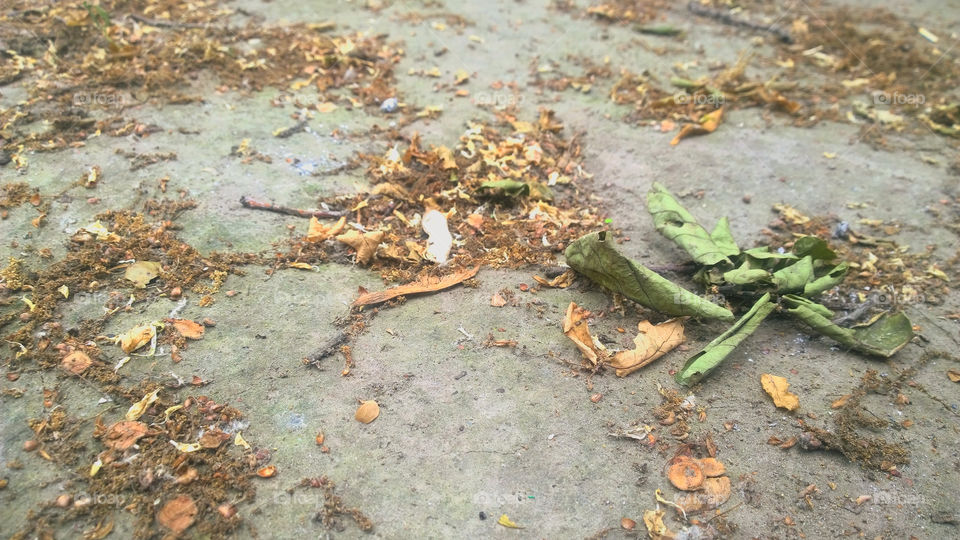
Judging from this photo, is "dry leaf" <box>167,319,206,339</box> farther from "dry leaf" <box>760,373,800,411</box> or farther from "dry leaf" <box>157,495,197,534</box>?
"dry leaf" <box>760,373,800,411</box>

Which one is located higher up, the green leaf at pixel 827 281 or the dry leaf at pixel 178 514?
the green leaf at pixel 827 281

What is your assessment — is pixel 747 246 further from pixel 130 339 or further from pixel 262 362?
pixel 130 339

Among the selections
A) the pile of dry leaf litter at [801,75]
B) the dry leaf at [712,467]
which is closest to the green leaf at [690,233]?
the dry leaf at [712,467]

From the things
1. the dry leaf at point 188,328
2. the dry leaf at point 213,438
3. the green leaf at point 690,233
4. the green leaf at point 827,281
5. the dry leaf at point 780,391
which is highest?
the green leaf at point 690,233

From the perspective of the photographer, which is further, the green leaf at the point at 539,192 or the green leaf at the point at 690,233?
the green leaf at the point at 539,192

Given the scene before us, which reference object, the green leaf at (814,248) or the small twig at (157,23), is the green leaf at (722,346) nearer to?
the green leaf at (814,248)

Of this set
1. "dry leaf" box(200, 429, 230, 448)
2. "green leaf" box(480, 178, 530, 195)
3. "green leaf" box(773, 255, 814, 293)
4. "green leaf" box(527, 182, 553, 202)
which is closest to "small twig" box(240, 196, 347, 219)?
"green leaf" box(480, 178, 530, 195)
